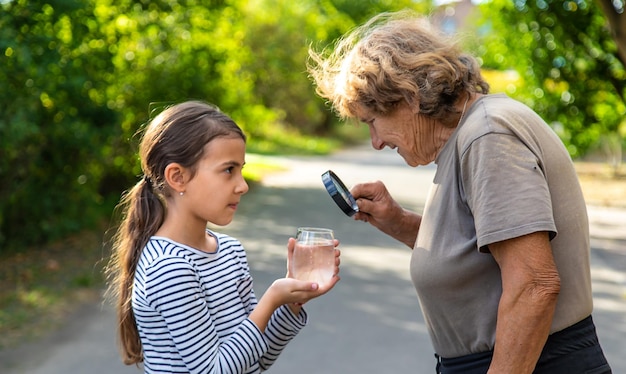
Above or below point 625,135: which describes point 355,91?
above

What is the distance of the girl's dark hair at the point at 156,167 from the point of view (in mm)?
2494

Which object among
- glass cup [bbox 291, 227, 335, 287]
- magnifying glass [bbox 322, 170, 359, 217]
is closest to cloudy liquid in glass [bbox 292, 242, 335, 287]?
glass cup [bbox 291, 227, 335, 287]

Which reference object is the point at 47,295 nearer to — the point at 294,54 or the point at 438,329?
the point at 438,329

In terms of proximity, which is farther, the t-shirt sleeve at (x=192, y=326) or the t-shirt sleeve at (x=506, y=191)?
the t-shirt sleeve at (x=192, y=326)

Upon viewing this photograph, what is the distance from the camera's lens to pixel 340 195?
9.51 ft

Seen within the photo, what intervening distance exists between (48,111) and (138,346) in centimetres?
687

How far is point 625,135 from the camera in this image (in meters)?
23.7

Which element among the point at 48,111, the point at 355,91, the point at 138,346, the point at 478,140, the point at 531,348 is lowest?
the point at 531,348

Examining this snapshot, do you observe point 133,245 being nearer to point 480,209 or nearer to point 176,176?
point 176,176

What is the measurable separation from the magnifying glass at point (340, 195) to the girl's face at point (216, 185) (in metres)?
0.50

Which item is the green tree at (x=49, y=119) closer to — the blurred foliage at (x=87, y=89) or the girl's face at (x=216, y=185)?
the blurred foliage at (x=87, y=89)

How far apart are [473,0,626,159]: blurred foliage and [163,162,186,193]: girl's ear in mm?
10282

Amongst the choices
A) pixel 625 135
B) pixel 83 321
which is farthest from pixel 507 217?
pixel 625 135

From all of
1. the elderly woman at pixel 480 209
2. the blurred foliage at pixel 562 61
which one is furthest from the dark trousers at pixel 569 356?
the blurred foliage at pixel 562 61
